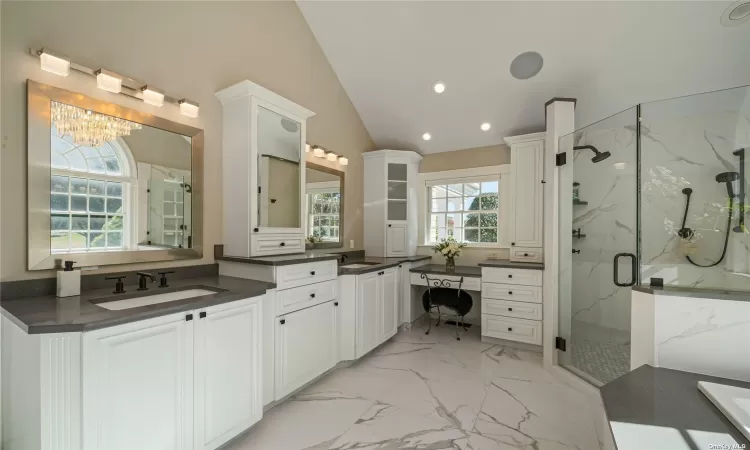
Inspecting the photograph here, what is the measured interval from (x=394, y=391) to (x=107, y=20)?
125 inches

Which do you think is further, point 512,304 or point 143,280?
point 512,304

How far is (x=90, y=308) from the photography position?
1439 mm

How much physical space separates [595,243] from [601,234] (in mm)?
112

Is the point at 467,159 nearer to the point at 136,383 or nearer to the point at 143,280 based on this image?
the point at 143,280

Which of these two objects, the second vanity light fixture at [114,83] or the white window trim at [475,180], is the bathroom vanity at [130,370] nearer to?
the second vanity light fixture at [114,83]

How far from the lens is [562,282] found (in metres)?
3.04

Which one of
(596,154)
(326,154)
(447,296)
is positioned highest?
(326,154)

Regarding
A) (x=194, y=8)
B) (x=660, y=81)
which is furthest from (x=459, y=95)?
(x=194, y=8)

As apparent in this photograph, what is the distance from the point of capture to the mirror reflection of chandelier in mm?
1699

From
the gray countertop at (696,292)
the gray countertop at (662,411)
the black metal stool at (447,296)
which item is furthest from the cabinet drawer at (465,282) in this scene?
the gray countertop at (662,411)

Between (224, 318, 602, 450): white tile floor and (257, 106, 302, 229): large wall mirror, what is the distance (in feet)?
4.86

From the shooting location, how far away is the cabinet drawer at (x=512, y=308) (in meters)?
3.31

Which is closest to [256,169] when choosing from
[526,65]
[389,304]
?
[389,304]

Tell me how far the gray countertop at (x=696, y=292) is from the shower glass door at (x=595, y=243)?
4.44 feet
